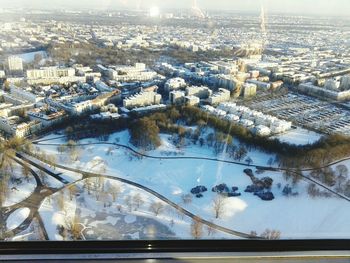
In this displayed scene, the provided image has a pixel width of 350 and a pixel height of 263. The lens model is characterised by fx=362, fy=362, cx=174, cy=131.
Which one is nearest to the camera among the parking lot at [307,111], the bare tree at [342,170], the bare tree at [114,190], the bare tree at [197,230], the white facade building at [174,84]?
the bare tree at [197,230]

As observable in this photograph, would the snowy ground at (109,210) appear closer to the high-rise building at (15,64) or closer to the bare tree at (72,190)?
the bare tree at (72,190)

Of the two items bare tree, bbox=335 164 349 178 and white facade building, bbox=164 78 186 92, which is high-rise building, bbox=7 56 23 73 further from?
bare tree, bbox=335 164 349 178

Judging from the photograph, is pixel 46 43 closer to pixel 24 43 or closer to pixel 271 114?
pixel 24 43

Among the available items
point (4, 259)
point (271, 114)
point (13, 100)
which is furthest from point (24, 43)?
point (4, 259)

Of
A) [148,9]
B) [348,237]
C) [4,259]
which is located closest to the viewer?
[4,259]

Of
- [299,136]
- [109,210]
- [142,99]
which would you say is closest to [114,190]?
[109,210]

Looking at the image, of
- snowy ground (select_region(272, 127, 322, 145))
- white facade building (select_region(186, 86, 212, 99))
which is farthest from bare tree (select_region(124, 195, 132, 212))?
white facade building (select_region(186, 86, 212, 99))

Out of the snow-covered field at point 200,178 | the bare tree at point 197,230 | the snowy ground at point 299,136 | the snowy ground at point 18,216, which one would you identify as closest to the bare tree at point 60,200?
the snowy ground at point 18,216
